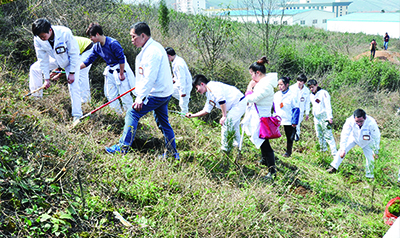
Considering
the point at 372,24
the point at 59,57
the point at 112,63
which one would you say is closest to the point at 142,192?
the point at 59,57

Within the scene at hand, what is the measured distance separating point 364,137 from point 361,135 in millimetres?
84

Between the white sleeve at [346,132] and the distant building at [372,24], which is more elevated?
the distant building at [372,24]

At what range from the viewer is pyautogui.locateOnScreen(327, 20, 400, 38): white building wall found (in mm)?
44031

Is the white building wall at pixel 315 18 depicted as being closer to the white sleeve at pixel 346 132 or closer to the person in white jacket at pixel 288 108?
the person in white jacket at pixel 288 108

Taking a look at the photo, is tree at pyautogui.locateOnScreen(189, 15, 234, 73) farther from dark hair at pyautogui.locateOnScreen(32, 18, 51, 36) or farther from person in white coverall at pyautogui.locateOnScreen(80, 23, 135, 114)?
dark hair at pyautogui.locateOnScreen(32, 18, 51, 36)

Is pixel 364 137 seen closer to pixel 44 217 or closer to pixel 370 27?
pixel 44 217

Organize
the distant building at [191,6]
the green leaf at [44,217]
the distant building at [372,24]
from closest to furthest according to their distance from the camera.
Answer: the green leaf at [44,217] < the distant building at [191,6] < the distant building at [372,24]

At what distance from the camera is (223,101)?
196 inches

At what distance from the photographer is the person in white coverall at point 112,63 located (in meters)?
5.11

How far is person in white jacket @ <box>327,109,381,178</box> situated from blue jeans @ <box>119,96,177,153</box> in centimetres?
378

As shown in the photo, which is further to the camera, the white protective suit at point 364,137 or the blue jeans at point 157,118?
the white protective suit at point 364,137

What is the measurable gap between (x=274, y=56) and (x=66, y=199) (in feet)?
34.0

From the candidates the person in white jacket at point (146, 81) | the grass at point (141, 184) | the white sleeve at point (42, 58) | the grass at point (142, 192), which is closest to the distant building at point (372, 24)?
the grass at point (141, 184)

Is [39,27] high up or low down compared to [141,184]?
up
